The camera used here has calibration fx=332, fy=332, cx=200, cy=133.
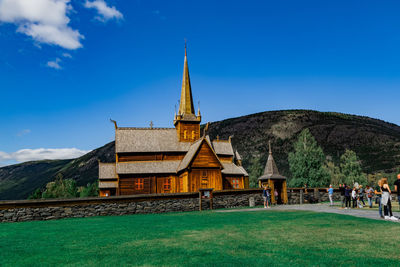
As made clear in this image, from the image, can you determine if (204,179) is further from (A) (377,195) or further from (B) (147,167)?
(A) (377,195)

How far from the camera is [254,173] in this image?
79625 millimetres

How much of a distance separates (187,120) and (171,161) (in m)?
6.94

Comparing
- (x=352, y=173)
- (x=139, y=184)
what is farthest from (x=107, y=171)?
(x=352, y=173)

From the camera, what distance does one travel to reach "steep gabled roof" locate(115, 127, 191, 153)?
44.1 meters

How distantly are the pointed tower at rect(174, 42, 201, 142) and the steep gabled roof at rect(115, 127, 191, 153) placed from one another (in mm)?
1142

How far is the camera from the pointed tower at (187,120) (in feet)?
156

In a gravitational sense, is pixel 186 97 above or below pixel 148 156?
above

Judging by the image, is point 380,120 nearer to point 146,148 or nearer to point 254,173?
point 254,173

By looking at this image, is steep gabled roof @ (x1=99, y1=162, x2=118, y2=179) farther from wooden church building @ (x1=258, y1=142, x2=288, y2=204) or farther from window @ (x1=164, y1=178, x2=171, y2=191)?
wooden church building @ (x1=258, y1=142, x2=288, y2=204)

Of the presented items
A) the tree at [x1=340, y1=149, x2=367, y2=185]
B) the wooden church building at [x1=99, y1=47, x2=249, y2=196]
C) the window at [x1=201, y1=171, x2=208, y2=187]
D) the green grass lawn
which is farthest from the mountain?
the green grass lawn

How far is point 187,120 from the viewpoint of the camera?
47719 millimetres

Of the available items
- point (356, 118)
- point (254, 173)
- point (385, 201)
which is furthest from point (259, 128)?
point (385, 201)

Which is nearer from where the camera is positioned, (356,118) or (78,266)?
(78,266)

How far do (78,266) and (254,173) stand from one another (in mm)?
73779
